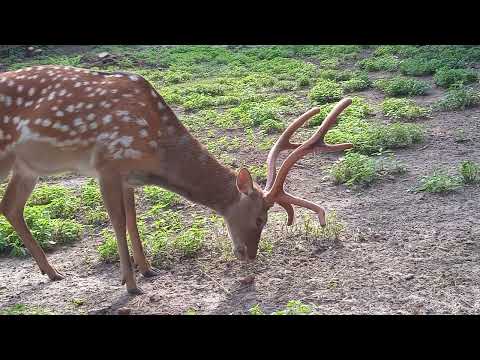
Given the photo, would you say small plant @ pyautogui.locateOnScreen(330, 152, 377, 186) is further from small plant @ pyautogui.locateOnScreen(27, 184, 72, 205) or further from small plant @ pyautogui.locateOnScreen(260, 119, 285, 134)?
small plant @ pyautogui.locateOnScreen(27, 184, 72, 205)

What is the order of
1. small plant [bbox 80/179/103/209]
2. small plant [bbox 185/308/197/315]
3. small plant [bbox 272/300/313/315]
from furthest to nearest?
small plant [bbox 80/179/103/209], small plant [bbox 185/308/197/315], small plant [bbox 272/300/313/315]

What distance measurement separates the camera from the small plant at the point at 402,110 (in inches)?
415

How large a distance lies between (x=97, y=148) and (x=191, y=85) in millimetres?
8179

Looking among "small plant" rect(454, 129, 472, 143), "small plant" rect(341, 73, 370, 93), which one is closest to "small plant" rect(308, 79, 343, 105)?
"small plant" rect(341, 73, 370, 93)

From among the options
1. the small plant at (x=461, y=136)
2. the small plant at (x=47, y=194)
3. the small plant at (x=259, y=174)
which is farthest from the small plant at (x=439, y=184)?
the small plant at (x=47, y=194)

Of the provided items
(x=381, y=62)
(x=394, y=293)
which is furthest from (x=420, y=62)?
(x=394, y=293)

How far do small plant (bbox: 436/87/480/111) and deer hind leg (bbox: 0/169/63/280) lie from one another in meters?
6.70

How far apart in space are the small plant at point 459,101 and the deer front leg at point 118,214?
21.1 ft

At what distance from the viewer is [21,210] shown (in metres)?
6.55

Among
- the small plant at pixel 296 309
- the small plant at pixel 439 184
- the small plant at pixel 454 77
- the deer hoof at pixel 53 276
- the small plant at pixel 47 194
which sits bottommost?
the small plant at pixel 47 194

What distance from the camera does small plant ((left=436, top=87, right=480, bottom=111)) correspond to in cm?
1076

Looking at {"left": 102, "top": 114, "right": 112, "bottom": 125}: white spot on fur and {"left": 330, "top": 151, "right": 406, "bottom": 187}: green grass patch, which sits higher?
{"left": 102, "top": 114, "right": 112, "bottom": 125}: white spot on fur

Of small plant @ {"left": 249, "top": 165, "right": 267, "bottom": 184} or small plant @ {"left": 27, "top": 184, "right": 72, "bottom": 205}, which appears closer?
small plant @ {"left": 27, "top": 184, "right": 72, "bottom": 205}

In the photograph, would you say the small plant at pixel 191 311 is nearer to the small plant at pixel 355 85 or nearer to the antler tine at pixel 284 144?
the antler tine at pixel 284 144
